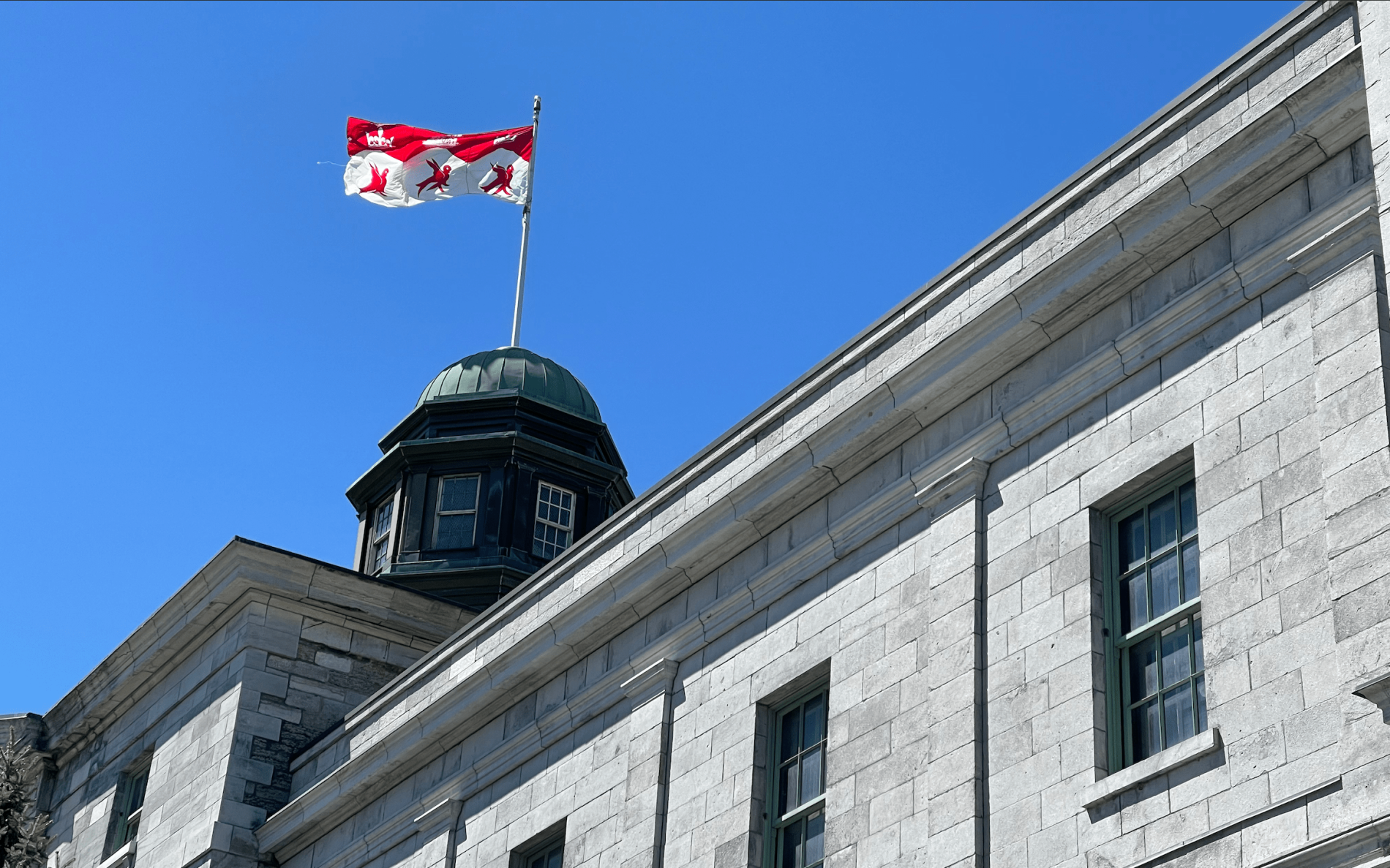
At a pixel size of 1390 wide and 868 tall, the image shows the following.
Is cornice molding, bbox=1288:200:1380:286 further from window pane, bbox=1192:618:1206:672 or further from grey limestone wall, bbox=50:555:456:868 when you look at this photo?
grey limestone wall, bbox=50:555:456:868

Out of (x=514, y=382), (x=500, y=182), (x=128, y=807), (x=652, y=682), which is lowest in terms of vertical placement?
(x=652, y=682)

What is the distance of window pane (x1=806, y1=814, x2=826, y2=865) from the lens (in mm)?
18031

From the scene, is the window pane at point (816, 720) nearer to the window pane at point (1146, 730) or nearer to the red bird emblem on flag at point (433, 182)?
the window pane at point (1146, 730)

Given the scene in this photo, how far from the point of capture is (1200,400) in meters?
15.6

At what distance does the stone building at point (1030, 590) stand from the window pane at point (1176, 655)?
30mm

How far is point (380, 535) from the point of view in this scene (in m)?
36.8

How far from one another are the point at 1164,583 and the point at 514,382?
22681 mm

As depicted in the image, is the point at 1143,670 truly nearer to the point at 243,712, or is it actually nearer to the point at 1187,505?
the point at 1187,505

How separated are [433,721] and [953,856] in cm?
988

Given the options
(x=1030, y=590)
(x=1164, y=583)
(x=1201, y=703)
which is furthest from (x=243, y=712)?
(x=1201, y=703)

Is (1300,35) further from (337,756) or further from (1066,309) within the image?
(337,756)

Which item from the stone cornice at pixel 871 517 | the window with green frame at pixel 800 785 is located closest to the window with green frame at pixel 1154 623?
the stone cornice at pixel 871 517

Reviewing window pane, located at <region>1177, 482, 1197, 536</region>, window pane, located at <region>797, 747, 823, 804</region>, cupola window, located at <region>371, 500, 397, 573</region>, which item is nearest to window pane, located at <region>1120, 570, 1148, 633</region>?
window pane, located at <region>1177, 482, 1197, 536</region>

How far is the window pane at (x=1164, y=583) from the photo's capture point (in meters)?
15.5
